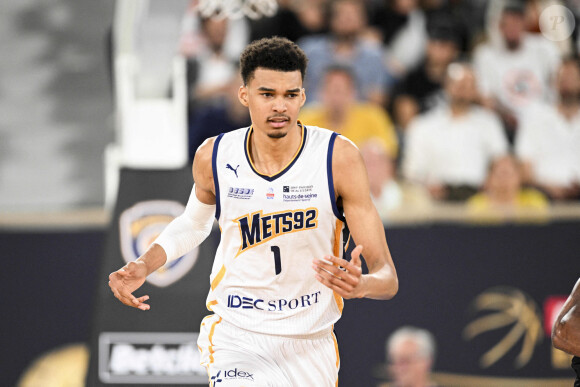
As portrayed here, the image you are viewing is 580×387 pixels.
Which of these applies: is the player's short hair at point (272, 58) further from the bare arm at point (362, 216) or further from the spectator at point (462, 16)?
the spectator at point (462, 16)

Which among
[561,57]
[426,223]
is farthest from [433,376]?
[561,57]

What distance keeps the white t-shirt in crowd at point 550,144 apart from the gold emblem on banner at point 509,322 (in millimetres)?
1857

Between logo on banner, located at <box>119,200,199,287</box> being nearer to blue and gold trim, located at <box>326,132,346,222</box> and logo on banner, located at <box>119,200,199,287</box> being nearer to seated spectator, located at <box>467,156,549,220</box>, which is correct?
blue and gold trim, located at <box>326,132,346,222</box>

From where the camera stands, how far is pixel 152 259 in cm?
413

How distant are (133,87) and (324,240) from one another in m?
4.47

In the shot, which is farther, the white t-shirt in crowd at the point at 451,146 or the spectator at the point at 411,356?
the white t-shirt in crowd at the point at 451,146

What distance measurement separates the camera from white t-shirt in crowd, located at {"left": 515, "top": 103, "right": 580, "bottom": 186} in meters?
8.55

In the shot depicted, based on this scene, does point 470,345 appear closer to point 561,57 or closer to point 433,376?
point 433,376

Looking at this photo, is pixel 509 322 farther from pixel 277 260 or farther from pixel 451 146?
pixel 277 260

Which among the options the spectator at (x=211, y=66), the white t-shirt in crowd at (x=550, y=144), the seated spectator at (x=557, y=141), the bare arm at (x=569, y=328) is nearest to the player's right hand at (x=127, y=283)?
the bare arm at (x=569, y=328)

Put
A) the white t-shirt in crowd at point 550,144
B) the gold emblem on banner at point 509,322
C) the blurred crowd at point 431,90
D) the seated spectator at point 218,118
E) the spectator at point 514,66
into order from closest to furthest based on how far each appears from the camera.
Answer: the gold emblem on banner at point 509,322 < the seated spectator at point 218,118 < the blurred crowd at point 431,90 < the white t-shirt in crowd at point 550,144 < the spectator at point 514,66

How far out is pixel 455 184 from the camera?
8.10 m

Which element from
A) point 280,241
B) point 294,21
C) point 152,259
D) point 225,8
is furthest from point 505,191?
point 152,259

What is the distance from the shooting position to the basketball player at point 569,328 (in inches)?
122
